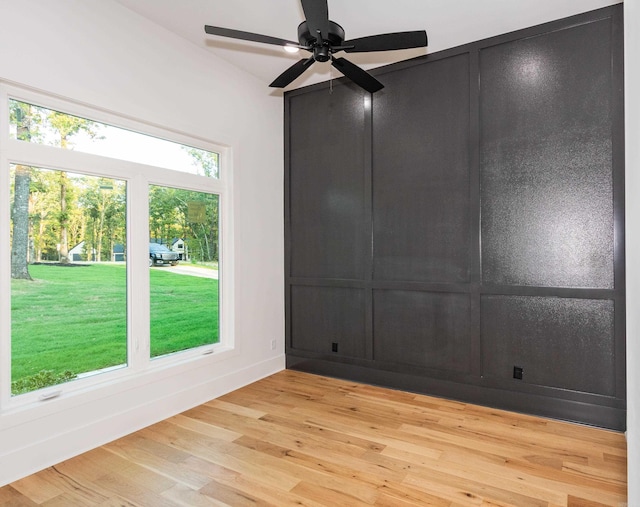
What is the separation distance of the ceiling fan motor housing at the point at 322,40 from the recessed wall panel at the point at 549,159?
1.64m

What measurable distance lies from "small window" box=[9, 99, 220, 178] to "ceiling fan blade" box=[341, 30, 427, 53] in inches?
70.1

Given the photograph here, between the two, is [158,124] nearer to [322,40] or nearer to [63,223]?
[63,223]

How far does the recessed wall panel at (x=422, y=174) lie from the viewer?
3.54 m

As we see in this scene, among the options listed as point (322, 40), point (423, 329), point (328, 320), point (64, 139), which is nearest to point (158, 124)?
point (64, 139)

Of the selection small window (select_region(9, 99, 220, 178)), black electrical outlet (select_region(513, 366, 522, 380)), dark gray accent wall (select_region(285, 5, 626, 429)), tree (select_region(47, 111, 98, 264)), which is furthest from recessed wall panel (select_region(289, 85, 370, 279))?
tree (select_region(47, 111, 98, 264))

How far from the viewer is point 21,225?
2.53 m

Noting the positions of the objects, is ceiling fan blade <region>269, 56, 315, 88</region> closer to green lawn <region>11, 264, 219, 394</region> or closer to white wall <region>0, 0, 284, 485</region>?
white wall <region>0, 0, 284, 485</region>

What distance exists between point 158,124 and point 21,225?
1266 millimetres

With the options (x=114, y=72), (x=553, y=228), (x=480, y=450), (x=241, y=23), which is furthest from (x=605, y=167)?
(x=114, y=72)

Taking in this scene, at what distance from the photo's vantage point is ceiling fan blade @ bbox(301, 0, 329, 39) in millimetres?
2035

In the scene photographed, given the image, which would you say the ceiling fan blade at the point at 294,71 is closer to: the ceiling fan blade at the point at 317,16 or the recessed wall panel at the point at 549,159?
the ceiling fan blade at the point at 317,16

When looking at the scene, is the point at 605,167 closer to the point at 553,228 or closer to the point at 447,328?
the point at 553,228

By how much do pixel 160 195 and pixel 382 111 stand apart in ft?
7.46

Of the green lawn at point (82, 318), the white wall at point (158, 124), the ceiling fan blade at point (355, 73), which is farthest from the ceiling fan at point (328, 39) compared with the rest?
the green lawn at point (82, 318)
